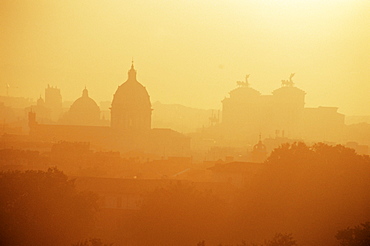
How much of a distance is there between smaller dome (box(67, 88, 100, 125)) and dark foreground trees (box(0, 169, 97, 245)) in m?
87.7

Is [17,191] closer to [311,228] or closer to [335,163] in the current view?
[311,228]

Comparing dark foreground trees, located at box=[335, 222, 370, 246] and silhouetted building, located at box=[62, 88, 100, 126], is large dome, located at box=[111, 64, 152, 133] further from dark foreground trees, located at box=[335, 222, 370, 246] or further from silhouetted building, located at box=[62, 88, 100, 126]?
dark foreground trees, located at box=[335, 222, 370, 246]

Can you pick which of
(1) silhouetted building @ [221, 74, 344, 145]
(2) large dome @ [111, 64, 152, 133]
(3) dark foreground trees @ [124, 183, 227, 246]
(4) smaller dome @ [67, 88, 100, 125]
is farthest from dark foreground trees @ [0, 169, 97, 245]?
(1) silhouetted building @ [221, 74, 344, 145]

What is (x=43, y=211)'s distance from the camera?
Result: 27859 millimetres

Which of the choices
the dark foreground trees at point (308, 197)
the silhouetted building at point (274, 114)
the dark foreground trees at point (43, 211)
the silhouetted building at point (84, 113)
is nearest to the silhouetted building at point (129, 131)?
the silhouetted building at point (84, 113)

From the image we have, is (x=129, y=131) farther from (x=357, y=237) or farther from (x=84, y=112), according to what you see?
(x=357, y=237)

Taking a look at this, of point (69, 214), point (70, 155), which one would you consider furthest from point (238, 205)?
point (70, 155)

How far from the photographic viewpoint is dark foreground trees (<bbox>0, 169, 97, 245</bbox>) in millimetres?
26344

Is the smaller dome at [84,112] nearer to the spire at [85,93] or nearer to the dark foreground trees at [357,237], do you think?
the spire at [85,93]

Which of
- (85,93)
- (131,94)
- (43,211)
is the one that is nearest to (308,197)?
(43,211)

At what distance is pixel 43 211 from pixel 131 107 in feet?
222

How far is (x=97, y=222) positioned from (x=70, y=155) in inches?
1252

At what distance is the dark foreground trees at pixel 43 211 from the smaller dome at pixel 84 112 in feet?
288

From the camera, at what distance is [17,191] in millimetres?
29562
